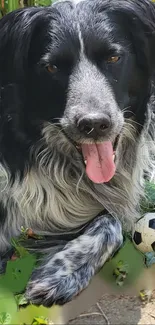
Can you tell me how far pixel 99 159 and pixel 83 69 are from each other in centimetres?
47

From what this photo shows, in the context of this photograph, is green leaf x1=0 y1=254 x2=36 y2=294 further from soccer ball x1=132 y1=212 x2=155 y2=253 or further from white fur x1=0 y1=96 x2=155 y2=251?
soccer ball x1=132 y1=212 x2=155 y2=253

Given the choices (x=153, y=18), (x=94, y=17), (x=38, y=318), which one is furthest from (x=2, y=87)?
(x=38, y=318)

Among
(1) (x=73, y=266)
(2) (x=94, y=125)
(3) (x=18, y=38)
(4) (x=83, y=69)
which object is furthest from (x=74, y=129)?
(1) (x=73, y=266)

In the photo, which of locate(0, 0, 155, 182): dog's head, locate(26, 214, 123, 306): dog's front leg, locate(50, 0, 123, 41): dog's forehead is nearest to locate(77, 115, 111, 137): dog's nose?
locate(0, 0, 155, 182): dog's head

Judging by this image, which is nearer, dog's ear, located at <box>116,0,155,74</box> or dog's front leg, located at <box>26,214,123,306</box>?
dog's front leg, located at <box>26,214,123,306</box>

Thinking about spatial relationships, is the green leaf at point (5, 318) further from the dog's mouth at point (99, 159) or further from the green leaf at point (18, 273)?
the dog's mouth at point (99, 159)

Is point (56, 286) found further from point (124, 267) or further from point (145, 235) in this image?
point (145, 235)

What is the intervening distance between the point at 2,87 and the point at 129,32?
723 millimetres

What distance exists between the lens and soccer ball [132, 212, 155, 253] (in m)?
3.81

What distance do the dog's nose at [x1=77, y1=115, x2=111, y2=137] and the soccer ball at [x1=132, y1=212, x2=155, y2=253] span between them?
0.63m

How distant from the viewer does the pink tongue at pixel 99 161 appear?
371cm

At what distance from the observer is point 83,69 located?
11.8 feet

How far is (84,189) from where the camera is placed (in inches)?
161

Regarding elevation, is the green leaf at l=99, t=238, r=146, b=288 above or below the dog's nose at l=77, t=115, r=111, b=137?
below
